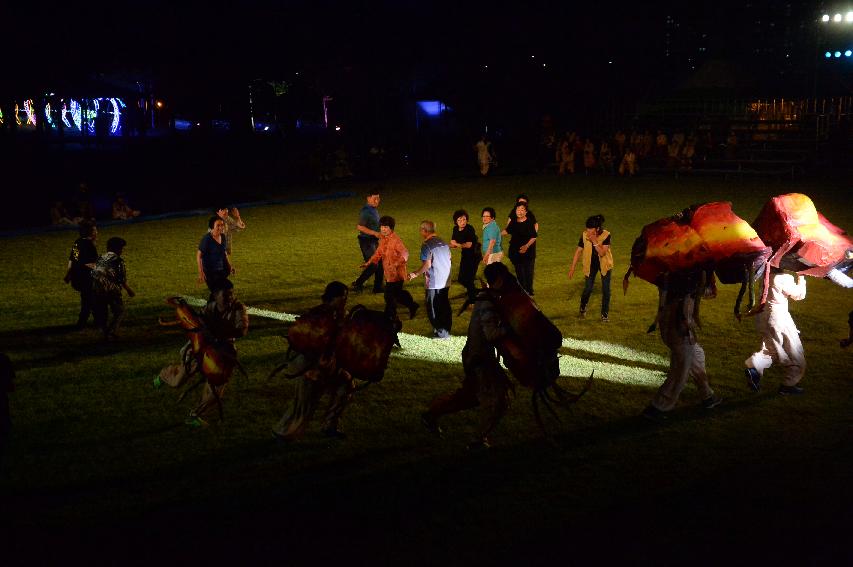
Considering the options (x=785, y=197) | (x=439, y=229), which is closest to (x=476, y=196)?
(x=439, y=229)

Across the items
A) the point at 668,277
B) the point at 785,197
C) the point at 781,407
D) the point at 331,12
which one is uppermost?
the point at 331,12

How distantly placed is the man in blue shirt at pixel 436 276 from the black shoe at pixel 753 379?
4.09m

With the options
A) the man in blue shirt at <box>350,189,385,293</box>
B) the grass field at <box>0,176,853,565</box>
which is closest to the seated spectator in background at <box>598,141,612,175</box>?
the man in blue shirt at <box>350,189,385,293</box>

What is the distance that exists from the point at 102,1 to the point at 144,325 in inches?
1403

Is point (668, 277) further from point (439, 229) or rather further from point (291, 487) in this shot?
point (439, 229)

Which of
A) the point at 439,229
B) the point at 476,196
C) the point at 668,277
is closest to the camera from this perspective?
the point at 668,277

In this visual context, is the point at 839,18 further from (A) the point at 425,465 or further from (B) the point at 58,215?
(A) the point at 425,465

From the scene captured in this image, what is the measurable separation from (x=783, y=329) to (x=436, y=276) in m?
4.44

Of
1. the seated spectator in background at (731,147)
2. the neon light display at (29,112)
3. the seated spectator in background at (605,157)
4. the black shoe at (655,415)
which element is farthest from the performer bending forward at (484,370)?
the neon light display at (29,112)

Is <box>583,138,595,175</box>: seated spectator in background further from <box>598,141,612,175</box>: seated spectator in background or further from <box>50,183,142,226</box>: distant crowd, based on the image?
<box>50,183,142,226</box>: distant crowd

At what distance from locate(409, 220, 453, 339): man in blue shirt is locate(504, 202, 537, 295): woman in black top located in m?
1.86

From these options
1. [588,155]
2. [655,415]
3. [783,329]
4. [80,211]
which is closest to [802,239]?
[783,329]

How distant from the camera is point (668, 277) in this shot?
30.3 feet

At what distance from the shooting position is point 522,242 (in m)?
14.4
